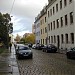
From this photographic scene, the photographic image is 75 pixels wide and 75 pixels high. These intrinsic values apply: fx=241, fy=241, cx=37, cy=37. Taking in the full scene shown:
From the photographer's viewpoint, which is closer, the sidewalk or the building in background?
the sidewalk

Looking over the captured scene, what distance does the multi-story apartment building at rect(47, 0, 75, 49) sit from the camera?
40009 millimetres

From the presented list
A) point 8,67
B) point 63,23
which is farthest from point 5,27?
point 8,67

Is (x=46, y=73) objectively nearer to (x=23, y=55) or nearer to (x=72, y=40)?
(x=23, y=55)

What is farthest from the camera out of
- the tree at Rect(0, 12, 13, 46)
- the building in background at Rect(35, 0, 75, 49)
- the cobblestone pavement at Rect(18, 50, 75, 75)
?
the tree at Rect(0, 12, 13, 46)


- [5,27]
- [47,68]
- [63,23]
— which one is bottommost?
[47,68]

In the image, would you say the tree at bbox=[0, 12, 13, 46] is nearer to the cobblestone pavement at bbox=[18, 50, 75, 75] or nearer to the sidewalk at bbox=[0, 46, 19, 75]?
the sidewalk at bbox=[0, 46, 19, 75]

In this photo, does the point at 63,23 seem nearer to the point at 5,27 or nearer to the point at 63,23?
the point at 63,23

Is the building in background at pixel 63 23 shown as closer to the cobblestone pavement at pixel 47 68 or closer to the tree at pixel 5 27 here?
the tree at pixel 5 27

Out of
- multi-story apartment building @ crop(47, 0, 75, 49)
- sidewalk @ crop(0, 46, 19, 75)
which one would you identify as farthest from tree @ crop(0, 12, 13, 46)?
sidewalk @ crop(0, 46, 19, 75)

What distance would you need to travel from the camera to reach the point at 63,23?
4503 cm

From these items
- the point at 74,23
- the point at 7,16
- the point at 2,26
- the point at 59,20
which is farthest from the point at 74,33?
the point at 7,16

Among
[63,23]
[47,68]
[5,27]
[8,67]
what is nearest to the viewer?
[47,68]

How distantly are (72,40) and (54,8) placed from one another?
51.3ft

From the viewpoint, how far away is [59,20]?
48375 mm
